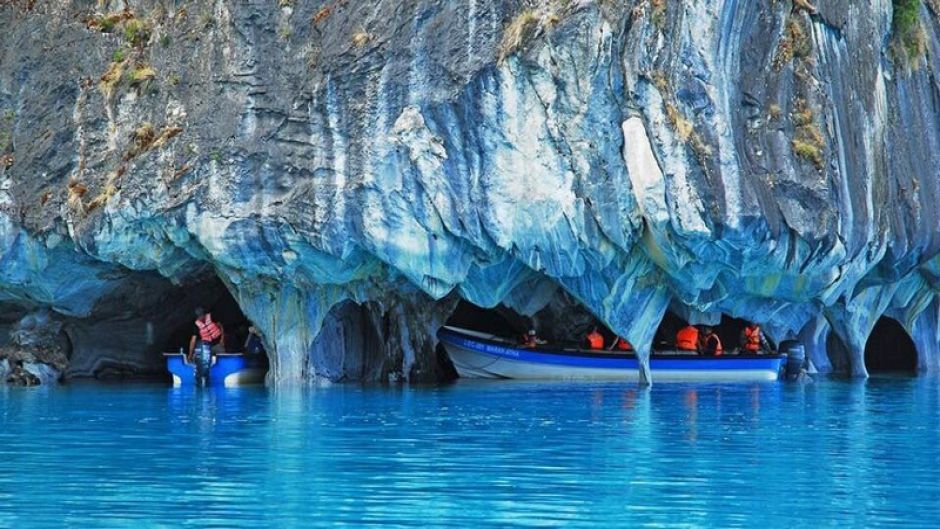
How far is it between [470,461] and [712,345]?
66.4 ft

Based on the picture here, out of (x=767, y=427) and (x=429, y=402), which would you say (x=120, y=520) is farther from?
(x=429, y=402)

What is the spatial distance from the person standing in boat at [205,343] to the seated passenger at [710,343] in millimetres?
11139

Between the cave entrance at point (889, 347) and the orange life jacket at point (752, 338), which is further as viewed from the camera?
the cave entrance at point (889, 347)

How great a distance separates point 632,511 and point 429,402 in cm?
1357

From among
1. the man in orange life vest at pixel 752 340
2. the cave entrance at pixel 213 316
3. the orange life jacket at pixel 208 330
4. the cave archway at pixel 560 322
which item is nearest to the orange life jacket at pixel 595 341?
the cave archway at pixel 560 322

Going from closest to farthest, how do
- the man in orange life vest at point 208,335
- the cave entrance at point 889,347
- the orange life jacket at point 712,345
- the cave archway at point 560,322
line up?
the man in orange life vest at point 208,335 → the cave archway at point 560,322 → the orange life jacket at point 712,345 → the cave entrance at point 889,347

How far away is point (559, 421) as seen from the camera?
23391 mm

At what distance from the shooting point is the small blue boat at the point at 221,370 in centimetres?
3400

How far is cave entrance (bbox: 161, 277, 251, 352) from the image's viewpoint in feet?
121

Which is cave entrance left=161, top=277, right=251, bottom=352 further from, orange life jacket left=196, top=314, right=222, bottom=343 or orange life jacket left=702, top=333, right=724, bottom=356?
orange life jacket left=702, top=333, right=724, bottom=356

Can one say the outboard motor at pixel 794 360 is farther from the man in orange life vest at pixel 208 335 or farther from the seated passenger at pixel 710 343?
the man in orange life vest at pixel 208 335

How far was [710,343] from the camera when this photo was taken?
37344mm

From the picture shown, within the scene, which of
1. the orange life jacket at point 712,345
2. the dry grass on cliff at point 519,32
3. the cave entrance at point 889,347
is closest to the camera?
the dry grass on cliff at point 519,32

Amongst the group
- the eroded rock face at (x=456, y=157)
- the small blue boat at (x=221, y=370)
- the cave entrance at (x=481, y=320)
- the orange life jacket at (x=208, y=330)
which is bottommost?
the small blue boat at (x=221, y=370)
